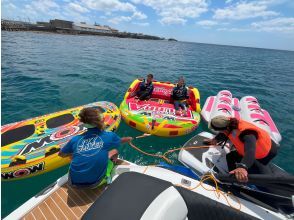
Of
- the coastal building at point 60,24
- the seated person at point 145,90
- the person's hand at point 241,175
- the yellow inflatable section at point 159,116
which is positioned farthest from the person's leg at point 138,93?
the coastal building at point 60,24

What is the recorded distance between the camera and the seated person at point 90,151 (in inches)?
93.7

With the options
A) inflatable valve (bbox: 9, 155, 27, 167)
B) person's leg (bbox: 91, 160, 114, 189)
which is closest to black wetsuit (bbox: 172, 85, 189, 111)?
person's leg (bbox: 91, 160, 114, 189)

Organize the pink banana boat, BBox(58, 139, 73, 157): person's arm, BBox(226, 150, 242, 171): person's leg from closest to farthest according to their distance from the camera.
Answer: BBox(58, 139, 73, 157): person's arm, BBox(226, 150, 242, 171): person's leg, the pink banana boat

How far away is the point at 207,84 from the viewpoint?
12055mm

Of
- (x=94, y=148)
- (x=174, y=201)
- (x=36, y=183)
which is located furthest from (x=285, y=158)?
(x=36, y=183)

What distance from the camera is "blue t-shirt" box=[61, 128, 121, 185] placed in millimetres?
2375

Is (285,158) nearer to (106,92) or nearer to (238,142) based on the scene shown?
(238,142)

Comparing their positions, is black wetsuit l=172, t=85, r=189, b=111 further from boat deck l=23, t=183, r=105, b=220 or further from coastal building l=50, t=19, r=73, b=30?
coastal building l=50, t=19, r=73, b=30

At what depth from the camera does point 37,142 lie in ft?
13.3

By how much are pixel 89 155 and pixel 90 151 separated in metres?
0.05

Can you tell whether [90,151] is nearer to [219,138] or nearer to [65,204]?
[65,204]

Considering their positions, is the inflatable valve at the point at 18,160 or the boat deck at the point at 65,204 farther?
the inflatable valve at the point at 18,160

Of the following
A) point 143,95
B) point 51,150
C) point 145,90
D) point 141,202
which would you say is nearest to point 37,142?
point 51,150

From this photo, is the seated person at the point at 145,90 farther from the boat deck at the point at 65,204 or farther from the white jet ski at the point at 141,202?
the boat deck at the point at 65,204
